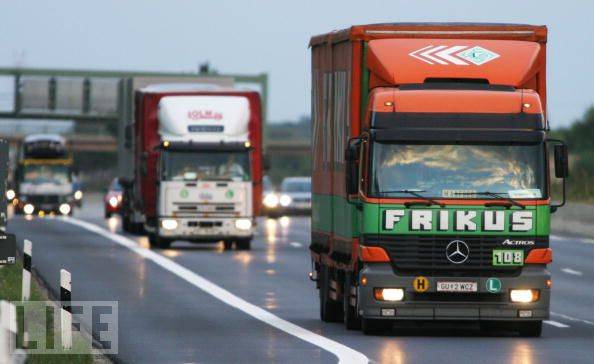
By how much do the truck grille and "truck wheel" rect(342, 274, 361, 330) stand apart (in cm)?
83

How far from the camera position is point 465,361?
16.7 m

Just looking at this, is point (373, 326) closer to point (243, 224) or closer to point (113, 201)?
point (243, 224)

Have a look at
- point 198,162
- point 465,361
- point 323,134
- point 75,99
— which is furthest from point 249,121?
point 75,99

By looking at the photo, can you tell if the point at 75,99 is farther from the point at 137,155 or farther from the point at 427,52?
the point at 427,52

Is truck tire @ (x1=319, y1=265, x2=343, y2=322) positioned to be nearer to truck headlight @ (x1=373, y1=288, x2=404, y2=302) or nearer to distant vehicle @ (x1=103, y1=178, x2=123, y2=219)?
truck headlight @ (x1=373, y1=288, x2=404, y2=302)

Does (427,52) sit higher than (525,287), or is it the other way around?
(427,52)

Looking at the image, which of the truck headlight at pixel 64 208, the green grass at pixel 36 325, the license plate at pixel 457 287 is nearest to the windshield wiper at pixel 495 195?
the license plate at pixel 457 287

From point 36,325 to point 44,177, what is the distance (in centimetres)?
5205

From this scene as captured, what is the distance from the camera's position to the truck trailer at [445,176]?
19.0 m

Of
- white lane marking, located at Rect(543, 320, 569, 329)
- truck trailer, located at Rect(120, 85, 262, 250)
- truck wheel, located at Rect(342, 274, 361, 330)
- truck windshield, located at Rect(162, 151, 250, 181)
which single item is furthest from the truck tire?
truck windshield, located at Rect(162, 151, 250, 181)

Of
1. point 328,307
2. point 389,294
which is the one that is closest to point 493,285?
point 389,294

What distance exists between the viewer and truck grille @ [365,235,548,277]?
62.3 feet

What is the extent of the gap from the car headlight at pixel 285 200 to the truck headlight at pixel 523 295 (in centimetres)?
4736

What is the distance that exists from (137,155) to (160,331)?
83.3 feet
